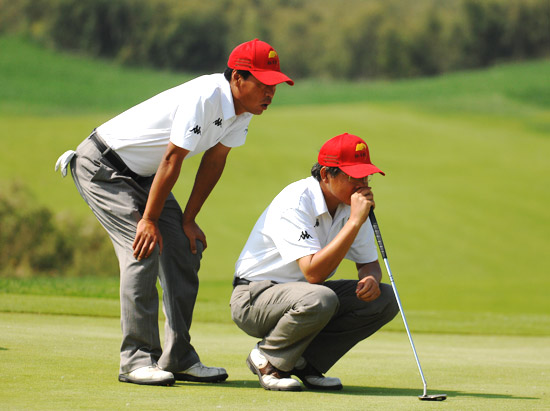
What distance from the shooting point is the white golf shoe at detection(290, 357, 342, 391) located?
431 cm

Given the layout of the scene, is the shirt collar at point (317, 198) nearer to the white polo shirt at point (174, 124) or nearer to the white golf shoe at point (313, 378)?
the white polo shirt at point (174, 124)

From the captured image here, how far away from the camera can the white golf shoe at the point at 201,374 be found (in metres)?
4.34

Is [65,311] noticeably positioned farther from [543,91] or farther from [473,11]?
[473,11]

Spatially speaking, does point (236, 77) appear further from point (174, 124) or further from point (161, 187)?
point (161, 187)

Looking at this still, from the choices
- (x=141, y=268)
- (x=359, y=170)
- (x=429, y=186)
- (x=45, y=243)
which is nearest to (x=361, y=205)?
(x=359, y=170)

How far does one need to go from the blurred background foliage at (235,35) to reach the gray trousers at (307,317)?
5711 cm

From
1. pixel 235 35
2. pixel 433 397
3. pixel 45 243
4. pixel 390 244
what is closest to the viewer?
pixel 433 397

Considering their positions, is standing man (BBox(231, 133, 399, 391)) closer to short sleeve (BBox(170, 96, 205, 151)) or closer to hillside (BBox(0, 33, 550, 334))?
short sleeve (BBox(170, 96, 205, 151))

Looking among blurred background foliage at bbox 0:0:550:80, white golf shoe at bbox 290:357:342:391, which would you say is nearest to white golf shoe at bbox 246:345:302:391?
white golf shoe at bbox 290:357:342:391

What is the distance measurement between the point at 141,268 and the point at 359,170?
1198 mm

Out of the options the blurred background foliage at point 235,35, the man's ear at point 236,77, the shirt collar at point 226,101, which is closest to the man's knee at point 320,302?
the shirt collar at point 226,101

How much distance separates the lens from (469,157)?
84.4 ft

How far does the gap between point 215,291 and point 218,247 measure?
4.73m

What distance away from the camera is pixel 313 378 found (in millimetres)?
4422
